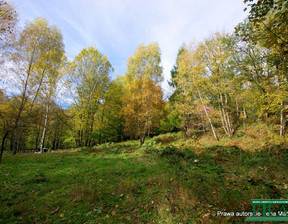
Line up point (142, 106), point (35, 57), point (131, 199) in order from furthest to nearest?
point (142, 106) → point (35, 57) → point (131, 199)

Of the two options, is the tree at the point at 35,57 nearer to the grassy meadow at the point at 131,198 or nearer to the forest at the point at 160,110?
the forest at the point at 160,110

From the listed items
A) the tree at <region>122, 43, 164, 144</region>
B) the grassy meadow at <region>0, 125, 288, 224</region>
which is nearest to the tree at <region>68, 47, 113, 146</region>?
the tree at <region>122, 43, 164, 144</region>

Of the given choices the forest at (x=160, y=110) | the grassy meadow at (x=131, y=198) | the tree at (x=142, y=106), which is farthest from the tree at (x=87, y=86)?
the grassy meadow at (x=131, y=198)

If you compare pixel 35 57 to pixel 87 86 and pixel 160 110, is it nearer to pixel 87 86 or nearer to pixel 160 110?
pixel 87 86

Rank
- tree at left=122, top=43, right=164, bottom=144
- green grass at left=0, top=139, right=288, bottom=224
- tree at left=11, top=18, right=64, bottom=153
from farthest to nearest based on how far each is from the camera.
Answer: tree at left=122, top=43, right=164, bottom=144, tree at left=11, top=18, right=64, bottom=153, green grass at left=0, top=139, right=288, bottom=224

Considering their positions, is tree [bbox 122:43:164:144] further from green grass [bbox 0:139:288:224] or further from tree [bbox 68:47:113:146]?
green grass [bbox 0:139:288:224]

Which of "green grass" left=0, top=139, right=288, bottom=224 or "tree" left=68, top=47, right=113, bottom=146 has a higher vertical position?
"tree" left=68, top=47, right=113, bottom=146

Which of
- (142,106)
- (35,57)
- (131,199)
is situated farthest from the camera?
(142,106)

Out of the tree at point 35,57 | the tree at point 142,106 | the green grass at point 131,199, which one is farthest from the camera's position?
the tree at point 142,106

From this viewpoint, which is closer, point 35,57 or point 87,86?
point 35,57

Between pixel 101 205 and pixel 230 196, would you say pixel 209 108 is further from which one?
pixel 101 205

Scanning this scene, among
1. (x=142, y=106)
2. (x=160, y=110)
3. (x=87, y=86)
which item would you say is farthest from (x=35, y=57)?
(x=160, y=110)

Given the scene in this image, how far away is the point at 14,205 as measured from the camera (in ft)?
11.0

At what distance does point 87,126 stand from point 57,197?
11.0 meters
